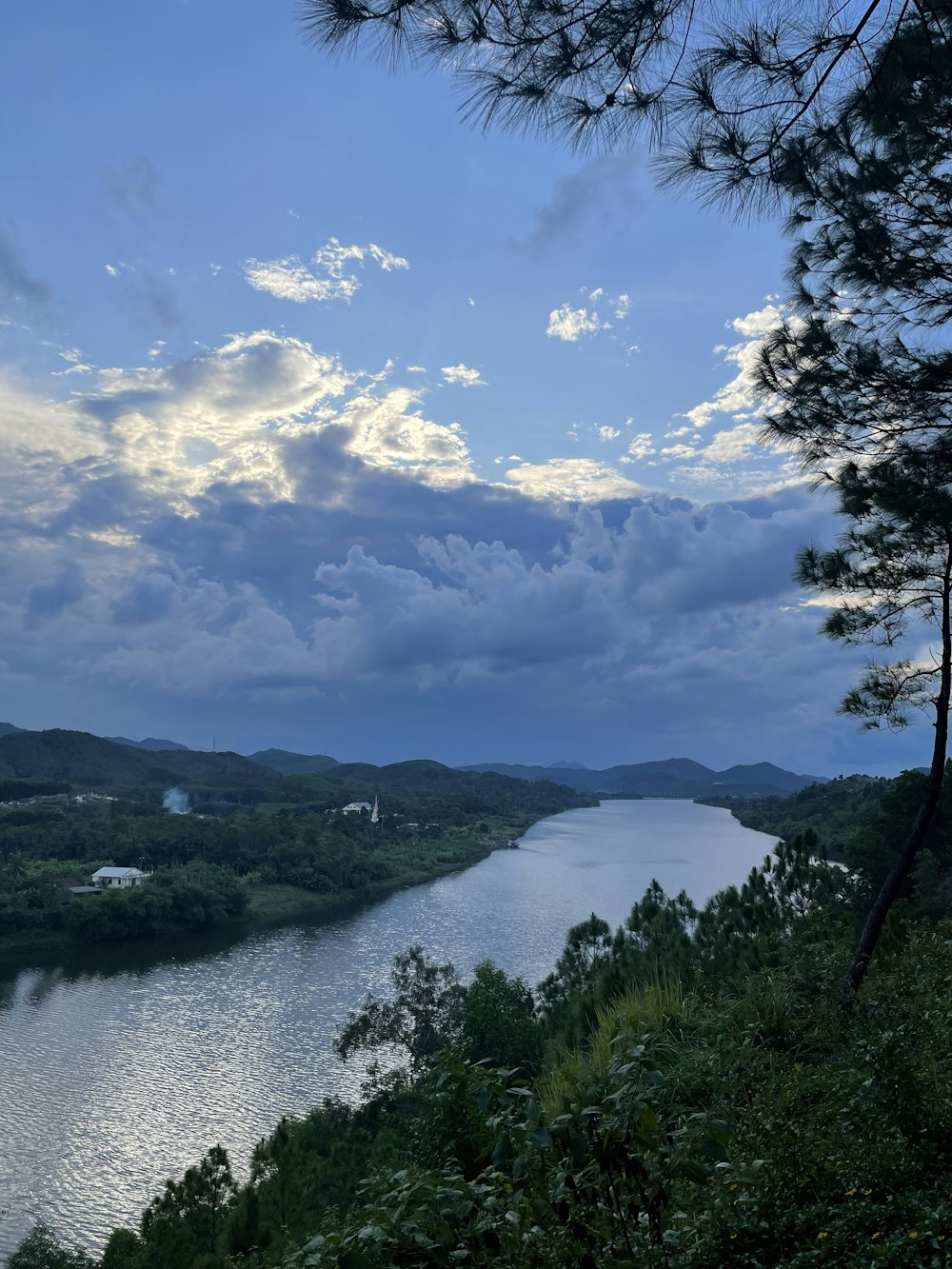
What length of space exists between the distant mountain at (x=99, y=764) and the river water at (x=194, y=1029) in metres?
72.9

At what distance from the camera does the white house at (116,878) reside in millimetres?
44359

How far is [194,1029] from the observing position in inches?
934

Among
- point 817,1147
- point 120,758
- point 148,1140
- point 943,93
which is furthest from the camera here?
point 120,758

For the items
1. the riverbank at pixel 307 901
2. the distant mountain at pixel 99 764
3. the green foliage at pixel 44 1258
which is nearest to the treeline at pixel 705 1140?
the green foliage at pixel 44 1258

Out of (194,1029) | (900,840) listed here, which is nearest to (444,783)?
(194,1029)

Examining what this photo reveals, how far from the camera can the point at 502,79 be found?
3633mm

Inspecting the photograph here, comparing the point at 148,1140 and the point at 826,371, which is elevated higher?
the point at 826,371

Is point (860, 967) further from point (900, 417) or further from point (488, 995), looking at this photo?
point (488, 995)

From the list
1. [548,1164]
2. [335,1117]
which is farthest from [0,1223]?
[548,1164]

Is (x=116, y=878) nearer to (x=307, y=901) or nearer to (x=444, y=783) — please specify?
(x=307, y=901)

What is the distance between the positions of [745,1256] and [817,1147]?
623 millimetres

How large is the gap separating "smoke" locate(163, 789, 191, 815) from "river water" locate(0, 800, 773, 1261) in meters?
43.4

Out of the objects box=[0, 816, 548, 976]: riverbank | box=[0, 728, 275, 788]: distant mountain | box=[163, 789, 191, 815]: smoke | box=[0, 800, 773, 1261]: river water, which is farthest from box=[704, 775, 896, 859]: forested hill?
box=[0, 728, 275, 788]: distant mountain

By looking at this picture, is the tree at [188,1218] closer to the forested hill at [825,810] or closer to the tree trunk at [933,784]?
the tree trunk at [933,784]
